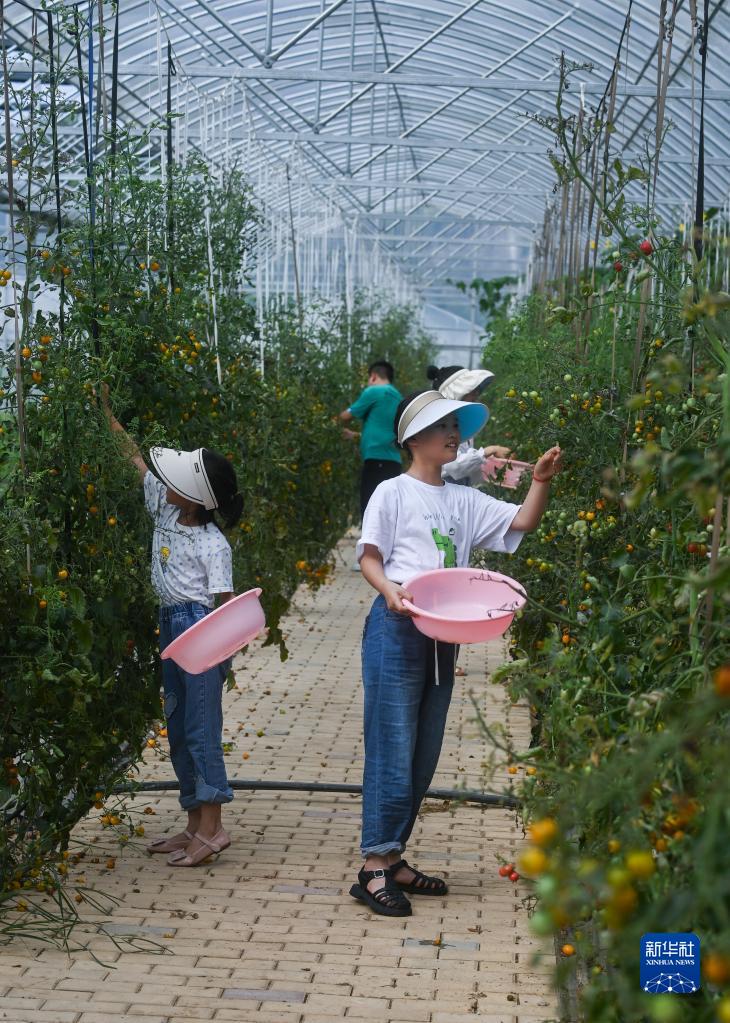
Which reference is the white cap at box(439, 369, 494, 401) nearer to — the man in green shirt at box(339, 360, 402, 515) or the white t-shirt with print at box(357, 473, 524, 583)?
the white t-shirt with print at box(357, 473, 524, 583)

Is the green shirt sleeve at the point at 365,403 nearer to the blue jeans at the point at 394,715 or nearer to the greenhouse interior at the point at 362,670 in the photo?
the greenhouse interior at the point at 362,670

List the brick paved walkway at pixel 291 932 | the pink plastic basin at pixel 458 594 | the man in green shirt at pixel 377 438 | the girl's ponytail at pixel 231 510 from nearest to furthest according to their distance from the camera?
the brick paved walkway at pixel 291 932, the pink plastic basin at pixel 458 594, the girl's ponytail at pixel 231 510, the man in green shirt at pixel 377 438

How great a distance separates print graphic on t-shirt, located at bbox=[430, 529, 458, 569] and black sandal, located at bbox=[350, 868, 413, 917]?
82 centimetres

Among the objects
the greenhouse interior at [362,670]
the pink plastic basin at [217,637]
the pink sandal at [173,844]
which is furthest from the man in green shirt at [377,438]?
the pink plastic basin at [217,637]

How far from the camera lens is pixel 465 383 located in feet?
17.1

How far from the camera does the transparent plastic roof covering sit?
10414mm

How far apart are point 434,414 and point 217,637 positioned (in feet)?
2.69

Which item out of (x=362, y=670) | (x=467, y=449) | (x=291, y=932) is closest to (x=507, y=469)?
(x=467, y=449)

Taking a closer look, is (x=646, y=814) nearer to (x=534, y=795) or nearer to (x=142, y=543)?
(x=534, y=795)

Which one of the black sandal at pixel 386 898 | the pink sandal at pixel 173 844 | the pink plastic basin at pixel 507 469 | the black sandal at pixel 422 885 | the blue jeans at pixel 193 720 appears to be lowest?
the pink sandal at pixel 173 844

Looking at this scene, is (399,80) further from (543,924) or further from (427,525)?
(543,924)

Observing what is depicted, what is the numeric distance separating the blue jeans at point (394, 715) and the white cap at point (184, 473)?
0.61m

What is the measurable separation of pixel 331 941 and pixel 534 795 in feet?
3.90

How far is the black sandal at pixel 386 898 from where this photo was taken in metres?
3.39
